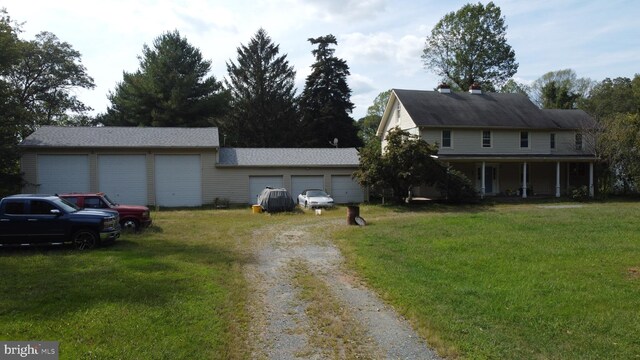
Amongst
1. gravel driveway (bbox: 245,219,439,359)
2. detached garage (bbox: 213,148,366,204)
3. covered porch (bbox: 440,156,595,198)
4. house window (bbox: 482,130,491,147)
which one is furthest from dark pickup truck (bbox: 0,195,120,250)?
house window (bbox: 482,130,491,147)

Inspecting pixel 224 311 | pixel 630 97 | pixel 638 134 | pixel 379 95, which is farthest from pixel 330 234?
pixel 379 95

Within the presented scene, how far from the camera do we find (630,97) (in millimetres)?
52250

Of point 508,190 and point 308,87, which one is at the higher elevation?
point 308,87

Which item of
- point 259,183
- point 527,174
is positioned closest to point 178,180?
→ point 259,183

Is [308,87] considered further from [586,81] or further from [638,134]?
[586,81]

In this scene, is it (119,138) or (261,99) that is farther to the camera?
(261,99)

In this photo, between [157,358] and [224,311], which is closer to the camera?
[157,358]

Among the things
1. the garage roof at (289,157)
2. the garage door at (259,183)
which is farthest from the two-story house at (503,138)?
the garage door at (259,183)

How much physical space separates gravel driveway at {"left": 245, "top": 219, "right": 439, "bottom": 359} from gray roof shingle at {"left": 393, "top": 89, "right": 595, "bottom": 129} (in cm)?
2263

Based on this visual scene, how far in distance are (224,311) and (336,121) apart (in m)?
43.4

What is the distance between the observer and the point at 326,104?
1982 inches

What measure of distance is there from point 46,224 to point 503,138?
29537 mm

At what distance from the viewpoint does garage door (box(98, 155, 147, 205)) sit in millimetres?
27750

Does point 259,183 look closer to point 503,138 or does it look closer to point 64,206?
point 64,206
